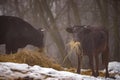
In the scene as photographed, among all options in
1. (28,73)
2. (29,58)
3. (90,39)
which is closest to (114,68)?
(90,39)

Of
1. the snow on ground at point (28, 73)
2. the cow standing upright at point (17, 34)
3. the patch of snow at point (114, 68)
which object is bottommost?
the patch of snow at point (114, 68)

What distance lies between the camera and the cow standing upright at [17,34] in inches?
400

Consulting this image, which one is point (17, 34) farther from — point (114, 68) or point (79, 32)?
point (79, 32)

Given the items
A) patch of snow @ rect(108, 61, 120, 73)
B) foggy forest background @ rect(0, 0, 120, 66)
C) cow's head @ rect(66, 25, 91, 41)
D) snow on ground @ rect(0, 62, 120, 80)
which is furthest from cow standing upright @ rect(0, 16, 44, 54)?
snow on ground @ rect(0, 62, 120, 80)

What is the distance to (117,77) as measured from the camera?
306 inches

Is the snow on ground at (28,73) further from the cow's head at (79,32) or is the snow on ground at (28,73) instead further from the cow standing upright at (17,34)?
the cow standing upright at (17,34)

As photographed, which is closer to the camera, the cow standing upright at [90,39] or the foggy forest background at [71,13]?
the cow standing upright at [90,39]

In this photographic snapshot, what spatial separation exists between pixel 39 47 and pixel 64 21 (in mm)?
8179

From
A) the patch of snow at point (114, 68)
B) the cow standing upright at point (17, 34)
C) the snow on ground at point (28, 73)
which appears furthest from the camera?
the cow standing upright at point (17, 34)

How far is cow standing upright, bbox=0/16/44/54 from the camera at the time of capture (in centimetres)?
1017

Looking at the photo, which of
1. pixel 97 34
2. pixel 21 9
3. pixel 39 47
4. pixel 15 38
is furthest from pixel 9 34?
pixel 21 9

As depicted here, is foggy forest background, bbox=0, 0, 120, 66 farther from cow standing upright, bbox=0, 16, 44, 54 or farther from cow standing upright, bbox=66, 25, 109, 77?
cow standing upright, bbox=66, 25, 109, 77

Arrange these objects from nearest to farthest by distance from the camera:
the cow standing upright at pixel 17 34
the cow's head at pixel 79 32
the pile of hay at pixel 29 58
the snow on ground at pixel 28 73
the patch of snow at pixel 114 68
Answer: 1. the snow on ground at pixel 28 73
2. the pile of hay at pixel 29 58
3. the cow's head at pixel 79 32
4. the patch of snow at pixel 114 68
5. the cow standing upright at pixel 17 34

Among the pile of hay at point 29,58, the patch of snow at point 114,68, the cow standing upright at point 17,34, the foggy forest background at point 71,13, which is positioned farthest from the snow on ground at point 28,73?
the foggy forest background at point 71,13
